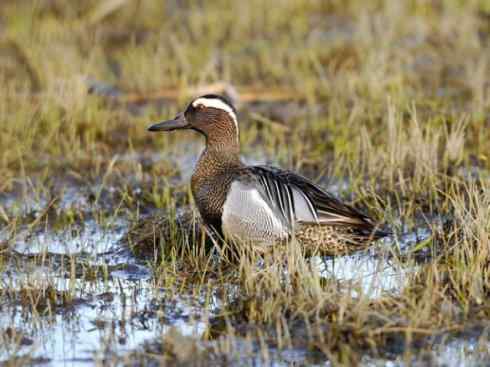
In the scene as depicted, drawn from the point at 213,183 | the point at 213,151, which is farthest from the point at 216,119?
the point at 213,183

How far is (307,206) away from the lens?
5.84 metres

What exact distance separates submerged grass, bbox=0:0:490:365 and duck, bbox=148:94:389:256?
Answer: 0.17 m

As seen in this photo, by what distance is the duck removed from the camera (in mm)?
5824

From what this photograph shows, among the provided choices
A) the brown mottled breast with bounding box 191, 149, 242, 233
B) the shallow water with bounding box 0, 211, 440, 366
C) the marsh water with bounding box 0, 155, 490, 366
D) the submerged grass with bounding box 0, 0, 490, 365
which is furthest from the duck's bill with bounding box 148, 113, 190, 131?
the shallow water with bounding box 0, 211, 440, 366

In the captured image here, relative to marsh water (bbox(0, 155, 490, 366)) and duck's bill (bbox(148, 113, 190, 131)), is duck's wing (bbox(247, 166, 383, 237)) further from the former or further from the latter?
duck's bill (bbox(148, 113, 190, 131))

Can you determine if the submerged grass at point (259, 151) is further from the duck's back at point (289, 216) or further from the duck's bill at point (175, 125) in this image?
the duck's bill at point (175, 125)

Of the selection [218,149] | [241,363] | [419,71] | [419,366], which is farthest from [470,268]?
[419,71]

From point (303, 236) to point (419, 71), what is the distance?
4.68 meters

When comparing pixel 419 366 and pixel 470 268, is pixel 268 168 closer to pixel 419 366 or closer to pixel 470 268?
pixel 470 268

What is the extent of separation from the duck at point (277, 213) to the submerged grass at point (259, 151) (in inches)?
6.5

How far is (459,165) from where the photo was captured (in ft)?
24.4

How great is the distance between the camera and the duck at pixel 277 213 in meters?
5.82

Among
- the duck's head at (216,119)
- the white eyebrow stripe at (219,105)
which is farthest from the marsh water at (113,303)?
the white eyebrow stripe at (219,105)

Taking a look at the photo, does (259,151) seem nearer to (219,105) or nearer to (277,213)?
(219,105)
